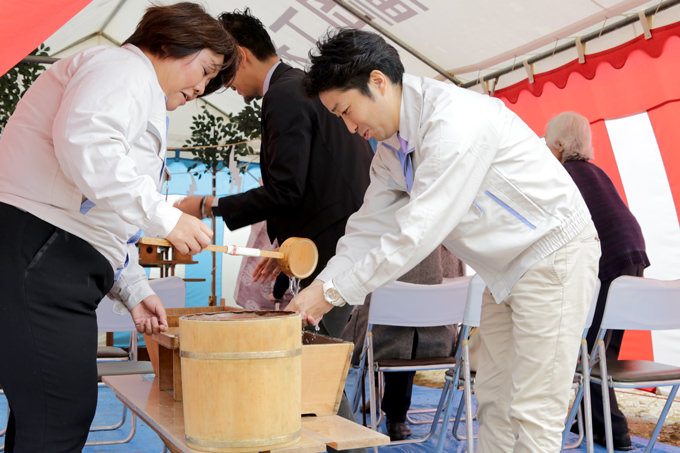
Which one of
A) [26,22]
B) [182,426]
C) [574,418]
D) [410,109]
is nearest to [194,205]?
[26,22]

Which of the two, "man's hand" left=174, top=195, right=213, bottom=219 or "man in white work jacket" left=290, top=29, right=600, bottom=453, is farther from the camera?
"man's hand" left=174, top=195, right=213, bottom=219

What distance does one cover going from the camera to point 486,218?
62.4 inches

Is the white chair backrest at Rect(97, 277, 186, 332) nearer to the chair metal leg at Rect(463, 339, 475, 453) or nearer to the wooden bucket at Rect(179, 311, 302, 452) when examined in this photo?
the chair metal leg at Rect(463, 339, 475, 453)

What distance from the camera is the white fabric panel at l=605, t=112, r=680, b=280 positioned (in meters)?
4.18

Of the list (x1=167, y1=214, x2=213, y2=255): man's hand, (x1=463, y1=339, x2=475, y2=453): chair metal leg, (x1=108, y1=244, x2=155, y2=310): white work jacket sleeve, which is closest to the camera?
(x1=167, y1=214, x2=213, y2=255): man's hand

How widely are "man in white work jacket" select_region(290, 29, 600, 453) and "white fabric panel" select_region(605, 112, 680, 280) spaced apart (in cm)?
291

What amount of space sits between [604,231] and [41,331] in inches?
112

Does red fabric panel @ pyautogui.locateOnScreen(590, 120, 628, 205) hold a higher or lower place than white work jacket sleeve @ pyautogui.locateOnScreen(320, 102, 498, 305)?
higher

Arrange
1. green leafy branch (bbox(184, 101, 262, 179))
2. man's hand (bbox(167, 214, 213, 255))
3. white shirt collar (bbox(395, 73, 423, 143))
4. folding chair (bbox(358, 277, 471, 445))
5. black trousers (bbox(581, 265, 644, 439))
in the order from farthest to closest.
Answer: green leafy branch (bbox(184, 101, 262, 179)), black trousers (bbox(581, 265, 644, 439)), folding chair (bbox(358, 277, 471, 445)), white shirt collar (bbox(395, 73, 423, 143)), man's hand (bbox(167, 214, 213, 255))

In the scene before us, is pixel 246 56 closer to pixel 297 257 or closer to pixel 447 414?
pixel 297 257

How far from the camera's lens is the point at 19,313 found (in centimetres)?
117

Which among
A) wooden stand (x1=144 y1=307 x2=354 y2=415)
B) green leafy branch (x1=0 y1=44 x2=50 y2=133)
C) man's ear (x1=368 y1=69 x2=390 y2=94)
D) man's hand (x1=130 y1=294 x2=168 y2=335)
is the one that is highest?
green leafy branch (x1=0 y1=44 x2=50 y2=133)

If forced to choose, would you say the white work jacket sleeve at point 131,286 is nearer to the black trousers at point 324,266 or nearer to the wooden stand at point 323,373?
the wooden stand at point 323,373

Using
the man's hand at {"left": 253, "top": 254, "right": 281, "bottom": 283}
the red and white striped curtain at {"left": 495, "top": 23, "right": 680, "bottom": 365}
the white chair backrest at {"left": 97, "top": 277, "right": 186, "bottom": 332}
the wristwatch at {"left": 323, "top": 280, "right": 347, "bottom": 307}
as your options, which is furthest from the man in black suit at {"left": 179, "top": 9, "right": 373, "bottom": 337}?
the red and white striped curtain at {"left": 495, "top": 23, "right": 680, "bottom": 365}
